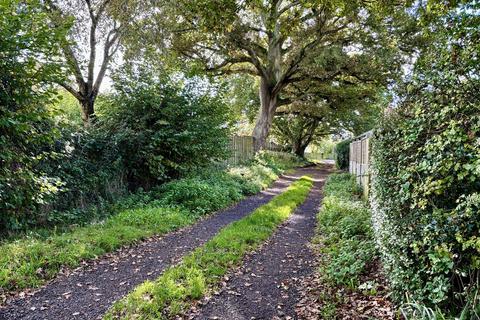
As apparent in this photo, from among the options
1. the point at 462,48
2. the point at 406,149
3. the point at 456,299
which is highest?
the point at 462,48

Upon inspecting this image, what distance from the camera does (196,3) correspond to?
5.50m

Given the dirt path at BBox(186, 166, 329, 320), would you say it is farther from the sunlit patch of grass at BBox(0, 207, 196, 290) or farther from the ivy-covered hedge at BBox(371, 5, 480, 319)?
the sunlit patch of grass at BBox(0, 207, 196, 290)

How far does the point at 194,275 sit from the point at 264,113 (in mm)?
16204

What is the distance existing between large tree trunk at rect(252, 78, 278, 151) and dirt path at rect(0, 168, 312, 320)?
1328 centimetres

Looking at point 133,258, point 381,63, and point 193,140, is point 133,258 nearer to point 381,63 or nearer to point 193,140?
point 193,140

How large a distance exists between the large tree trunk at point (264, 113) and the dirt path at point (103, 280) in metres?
13.3

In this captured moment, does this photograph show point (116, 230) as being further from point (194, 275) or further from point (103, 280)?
point (194, 275)

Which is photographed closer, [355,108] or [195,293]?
[195,293]

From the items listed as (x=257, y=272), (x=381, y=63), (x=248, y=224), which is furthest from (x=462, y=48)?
(x=381, y=63)

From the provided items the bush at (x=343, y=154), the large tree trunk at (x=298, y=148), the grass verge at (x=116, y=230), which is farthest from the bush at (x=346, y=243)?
the large tree trunk at (x=298, y=148)

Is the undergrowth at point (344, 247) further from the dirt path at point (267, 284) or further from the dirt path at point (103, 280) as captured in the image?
the dirt path at point (103, 280)

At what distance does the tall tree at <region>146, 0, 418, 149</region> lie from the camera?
523 inches

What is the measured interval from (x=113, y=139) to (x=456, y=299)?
26.9 feet

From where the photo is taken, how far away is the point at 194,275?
449cm
